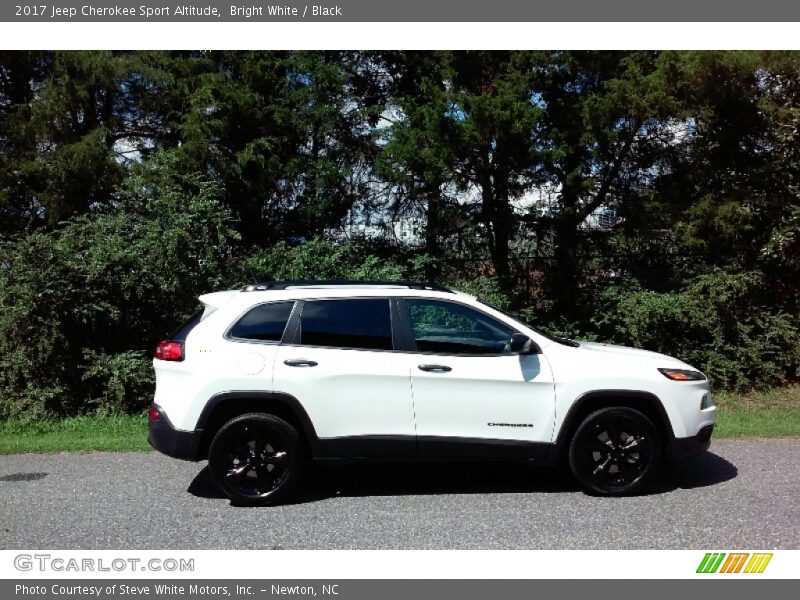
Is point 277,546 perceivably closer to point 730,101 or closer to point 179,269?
point 179,269

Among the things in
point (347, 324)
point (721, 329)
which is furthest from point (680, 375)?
point (721, 329)

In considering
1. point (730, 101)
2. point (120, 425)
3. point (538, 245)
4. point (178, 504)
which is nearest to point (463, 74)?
point (538, 245)

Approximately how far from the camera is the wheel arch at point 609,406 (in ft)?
18.4

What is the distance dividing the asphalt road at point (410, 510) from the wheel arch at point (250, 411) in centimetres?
57

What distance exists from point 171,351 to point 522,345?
2862mm

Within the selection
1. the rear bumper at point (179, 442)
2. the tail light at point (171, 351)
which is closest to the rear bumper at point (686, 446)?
the rear bumper at point (179, 442)

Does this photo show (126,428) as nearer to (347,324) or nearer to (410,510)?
(347,324)

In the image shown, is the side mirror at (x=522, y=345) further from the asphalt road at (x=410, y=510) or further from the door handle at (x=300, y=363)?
the door handle at (x=300, y=363)

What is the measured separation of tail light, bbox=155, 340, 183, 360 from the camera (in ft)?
18.6

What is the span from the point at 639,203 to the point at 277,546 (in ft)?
28.4

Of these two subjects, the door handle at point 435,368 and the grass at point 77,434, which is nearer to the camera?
the door handle at point 435,368

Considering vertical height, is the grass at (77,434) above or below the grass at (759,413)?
below

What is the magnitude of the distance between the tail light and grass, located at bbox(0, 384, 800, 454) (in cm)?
225

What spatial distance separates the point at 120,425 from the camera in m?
8.74
